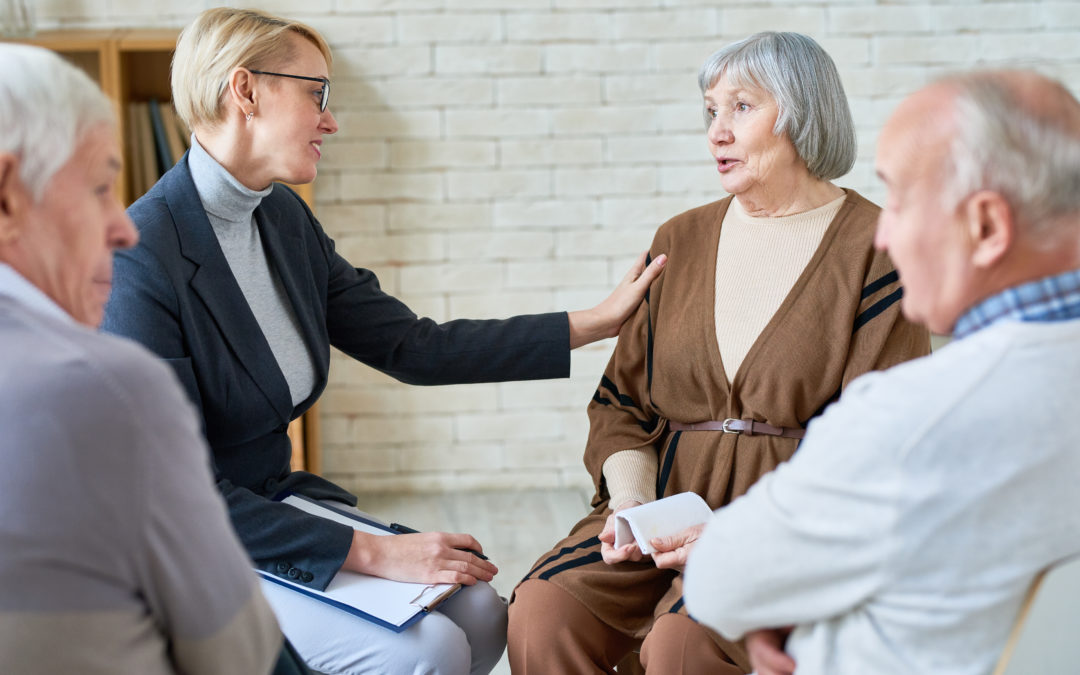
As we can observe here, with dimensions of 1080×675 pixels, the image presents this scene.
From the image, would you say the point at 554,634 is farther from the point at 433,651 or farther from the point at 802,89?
the point at 802,89

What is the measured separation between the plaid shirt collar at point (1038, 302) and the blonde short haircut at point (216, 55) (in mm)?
1327

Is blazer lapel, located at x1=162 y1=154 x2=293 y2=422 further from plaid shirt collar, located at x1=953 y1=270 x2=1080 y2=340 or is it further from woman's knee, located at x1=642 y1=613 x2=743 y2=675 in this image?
plaid shirt collar, located at x1=953 y1=270 x2=1080 y2=340

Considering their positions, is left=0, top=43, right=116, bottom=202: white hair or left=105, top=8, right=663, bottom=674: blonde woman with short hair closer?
left=0, top=43, right=116, bottom=202: white hair

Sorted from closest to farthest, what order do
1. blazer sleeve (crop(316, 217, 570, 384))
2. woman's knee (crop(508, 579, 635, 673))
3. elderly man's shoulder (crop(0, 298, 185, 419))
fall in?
elderly man's shoulder (crop(0, 298, 185, 419))
woman's knee (crop(508, 579, 635, 673))
blazer sleeve (crop(316, 217, 570, 384))

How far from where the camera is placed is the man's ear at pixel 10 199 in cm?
91

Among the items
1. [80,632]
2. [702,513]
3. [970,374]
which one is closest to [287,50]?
[702,513]

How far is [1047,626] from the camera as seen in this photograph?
38.0 inches

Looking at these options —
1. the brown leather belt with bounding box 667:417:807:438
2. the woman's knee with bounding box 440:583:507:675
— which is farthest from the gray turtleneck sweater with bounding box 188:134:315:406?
the brown leather belt with bounding box 667:417:807:438

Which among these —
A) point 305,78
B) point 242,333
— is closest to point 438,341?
point 242,333

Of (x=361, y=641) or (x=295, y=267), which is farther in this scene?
(x=295, y=267)

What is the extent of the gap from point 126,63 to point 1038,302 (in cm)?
320

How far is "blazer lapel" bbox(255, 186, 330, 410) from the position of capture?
1876mm

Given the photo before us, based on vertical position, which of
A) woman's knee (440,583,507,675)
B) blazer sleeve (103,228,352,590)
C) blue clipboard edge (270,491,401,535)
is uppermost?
blazer sleeve (103,228,352,590)

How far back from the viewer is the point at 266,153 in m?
1.83
